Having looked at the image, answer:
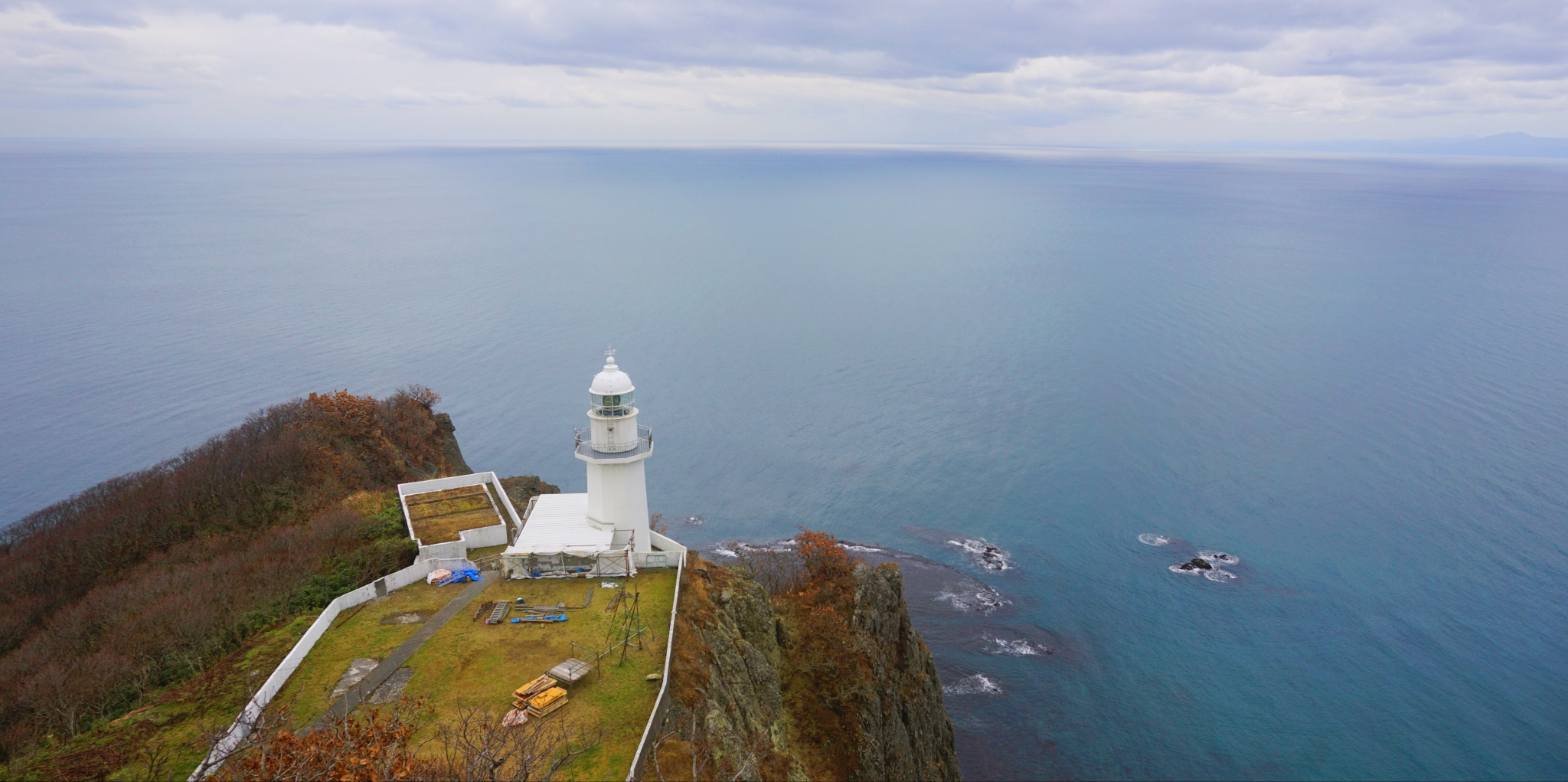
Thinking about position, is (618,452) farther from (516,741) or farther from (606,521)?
(516,741)

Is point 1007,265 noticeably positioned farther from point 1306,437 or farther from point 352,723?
point 352,723

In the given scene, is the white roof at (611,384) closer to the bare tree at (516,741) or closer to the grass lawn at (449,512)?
the grass lawn at (449,512)

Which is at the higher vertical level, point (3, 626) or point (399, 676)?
point (399, 676)

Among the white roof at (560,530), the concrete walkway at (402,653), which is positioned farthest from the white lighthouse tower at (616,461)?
the concrete walkway at (402,653)

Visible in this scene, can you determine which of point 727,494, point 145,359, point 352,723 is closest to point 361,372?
point 145,359

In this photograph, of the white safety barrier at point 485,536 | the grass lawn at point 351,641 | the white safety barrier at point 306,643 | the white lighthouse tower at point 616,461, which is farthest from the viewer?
the white safety barrier at point 485,536

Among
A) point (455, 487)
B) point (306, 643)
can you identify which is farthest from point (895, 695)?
point (306, 643)
